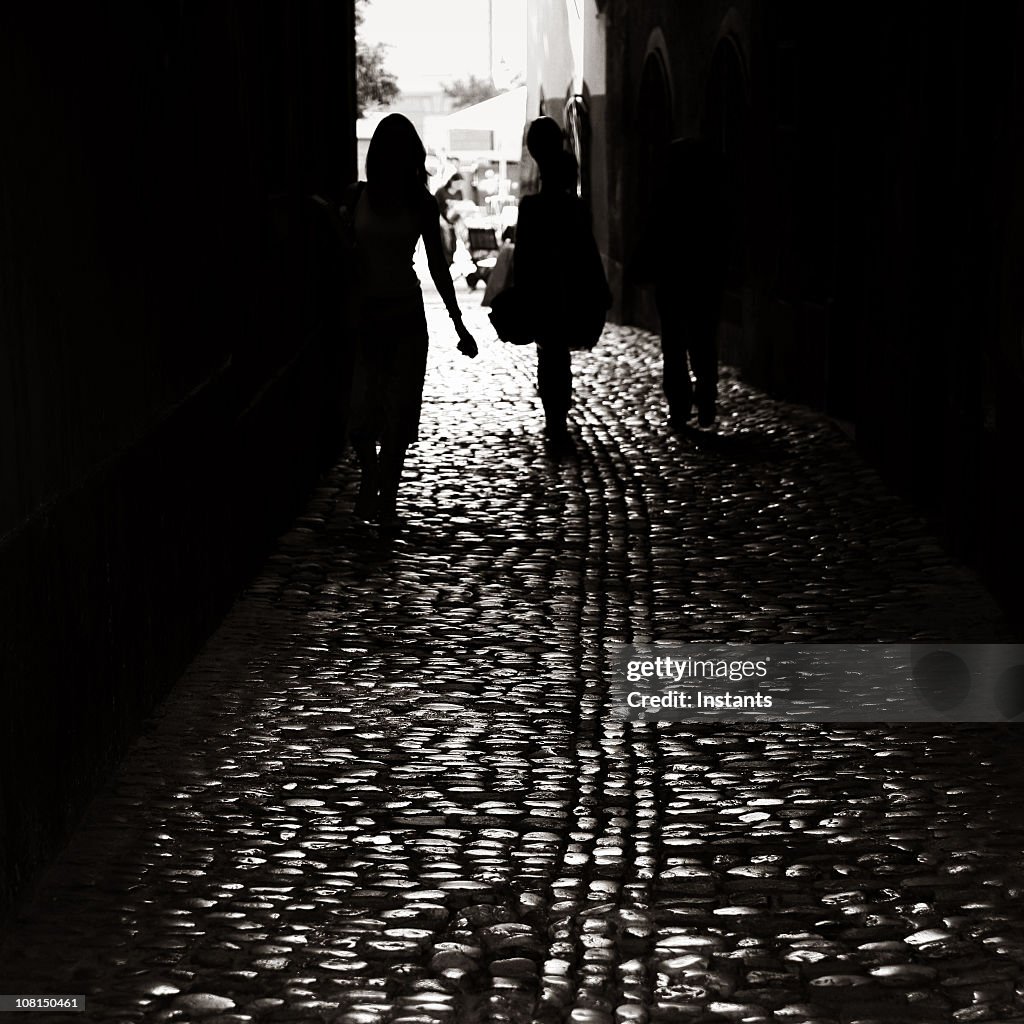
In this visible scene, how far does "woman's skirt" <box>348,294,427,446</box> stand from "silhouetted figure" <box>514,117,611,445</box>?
9.25 feet

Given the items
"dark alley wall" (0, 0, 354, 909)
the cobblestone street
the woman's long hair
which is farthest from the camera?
the woman's long hair

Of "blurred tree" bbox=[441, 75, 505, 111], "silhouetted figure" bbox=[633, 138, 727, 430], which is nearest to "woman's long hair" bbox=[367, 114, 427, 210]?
"silhouetted figure" bbox=[633, 138, 727, 430]

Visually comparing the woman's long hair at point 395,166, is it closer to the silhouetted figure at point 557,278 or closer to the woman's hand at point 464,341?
the woman's hand at point 464,341

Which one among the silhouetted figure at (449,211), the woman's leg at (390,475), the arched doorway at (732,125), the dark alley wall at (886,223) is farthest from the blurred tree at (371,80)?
the woman's leg at (390,475)

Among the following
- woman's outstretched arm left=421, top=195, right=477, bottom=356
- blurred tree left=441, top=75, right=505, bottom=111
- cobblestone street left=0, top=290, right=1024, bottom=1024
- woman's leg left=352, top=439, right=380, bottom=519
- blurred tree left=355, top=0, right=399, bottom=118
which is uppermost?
blurred tree left=441, top=75, right=505, bottom=111

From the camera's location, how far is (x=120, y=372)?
5816 millimetres

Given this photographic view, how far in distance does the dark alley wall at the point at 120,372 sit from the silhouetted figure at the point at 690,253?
361 centimetres

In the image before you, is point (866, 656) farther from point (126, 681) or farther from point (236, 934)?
point (236, 934)

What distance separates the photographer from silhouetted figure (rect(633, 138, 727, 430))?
494 inches

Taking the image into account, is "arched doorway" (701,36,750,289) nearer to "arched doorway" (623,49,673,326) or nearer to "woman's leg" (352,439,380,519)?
"arched doorway" (623,49,673,326)

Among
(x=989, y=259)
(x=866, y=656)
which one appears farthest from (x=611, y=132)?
(x=866, y=656)

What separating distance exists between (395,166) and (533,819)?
458cm

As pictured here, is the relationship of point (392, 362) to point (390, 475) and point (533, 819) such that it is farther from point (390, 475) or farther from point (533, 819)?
point (533, 819)

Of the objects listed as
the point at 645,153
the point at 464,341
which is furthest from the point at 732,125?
the point at 464,341
